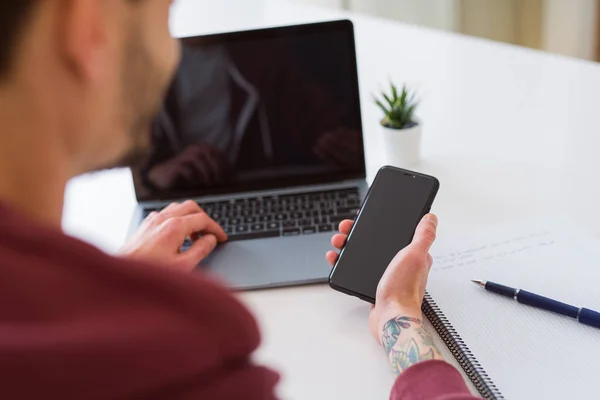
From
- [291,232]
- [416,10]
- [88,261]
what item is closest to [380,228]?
[291,232]

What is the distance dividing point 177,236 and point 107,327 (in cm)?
52

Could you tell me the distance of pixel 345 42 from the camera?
3.16 feet

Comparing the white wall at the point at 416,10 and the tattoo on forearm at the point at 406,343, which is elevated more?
the white wall at the point at 416,10

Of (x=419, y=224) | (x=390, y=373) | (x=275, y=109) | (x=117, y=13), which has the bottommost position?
(x=390, y=373)

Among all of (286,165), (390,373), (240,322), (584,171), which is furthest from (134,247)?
(584,171)

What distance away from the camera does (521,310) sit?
73 centimetres

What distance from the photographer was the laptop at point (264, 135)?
96 cm

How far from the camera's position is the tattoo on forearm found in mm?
665

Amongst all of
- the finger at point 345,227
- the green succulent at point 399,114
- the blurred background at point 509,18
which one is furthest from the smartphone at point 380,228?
the blurred background at point 509,18

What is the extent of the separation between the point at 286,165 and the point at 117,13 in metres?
0.61

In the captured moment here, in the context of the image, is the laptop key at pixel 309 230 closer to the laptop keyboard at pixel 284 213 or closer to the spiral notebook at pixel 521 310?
the laptop keyboard at pixel 284 213

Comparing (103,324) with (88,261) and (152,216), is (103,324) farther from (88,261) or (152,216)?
(152,216)

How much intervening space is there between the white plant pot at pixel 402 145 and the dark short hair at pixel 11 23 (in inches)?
29.4

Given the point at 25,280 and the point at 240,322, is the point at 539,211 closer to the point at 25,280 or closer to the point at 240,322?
the point at 240,322
